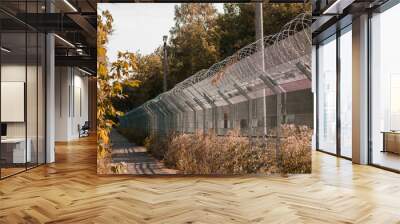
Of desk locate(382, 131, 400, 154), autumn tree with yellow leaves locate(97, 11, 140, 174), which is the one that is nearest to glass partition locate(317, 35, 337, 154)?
desk locate(382, 131, 400, 154)

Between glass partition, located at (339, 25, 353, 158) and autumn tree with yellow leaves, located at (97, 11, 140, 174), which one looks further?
glass partition, located at (339, 25, 353, 158)

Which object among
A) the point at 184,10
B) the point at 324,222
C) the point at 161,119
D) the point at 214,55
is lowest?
the point at 324,222

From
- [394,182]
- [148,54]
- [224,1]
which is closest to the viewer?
[394,182]

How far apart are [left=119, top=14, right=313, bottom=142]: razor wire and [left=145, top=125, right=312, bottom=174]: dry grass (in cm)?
12

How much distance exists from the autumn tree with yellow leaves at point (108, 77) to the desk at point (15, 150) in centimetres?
136

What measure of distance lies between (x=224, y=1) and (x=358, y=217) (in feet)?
13.1

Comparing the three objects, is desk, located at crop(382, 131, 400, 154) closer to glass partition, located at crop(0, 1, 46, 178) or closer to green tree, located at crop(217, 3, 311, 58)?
green tree, located at crop(217, 3, 311, 58)

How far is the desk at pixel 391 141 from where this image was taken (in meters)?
6.79

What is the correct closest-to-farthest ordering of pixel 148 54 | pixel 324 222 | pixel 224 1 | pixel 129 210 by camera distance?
pixel 324 222, pixel 129 210, pixel 148 54, pixel 224 1

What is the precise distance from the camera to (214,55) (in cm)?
626

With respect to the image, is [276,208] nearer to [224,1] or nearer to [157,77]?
[157,77]

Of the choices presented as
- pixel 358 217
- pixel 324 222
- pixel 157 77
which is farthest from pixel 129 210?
pixel 157 77

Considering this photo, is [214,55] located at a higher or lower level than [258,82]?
higher

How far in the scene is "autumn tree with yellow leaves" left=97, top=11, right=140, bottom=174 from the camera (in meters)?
6.12
